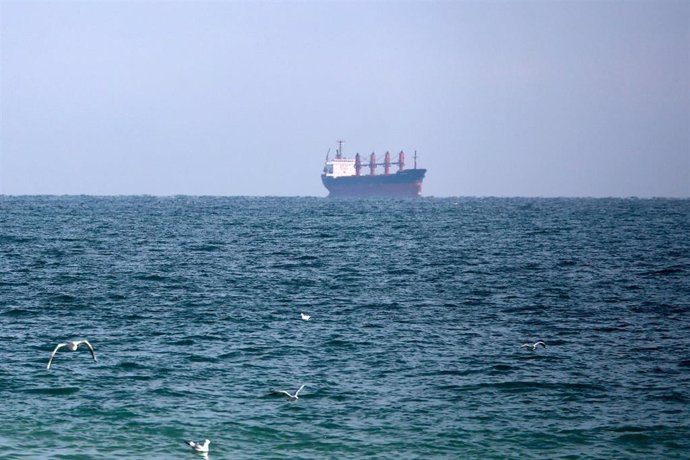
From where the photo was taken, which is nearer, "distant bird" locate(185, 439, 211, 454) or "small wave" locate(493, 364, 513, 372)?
"distant bird" locate(185, 439, 211, 454)

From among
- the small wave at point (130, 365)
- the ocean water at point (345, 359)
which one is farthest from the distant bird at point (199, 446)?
the small wave at point (130, 365)

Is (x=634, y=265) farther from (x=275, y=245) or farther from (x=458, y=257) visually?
(x=275, y=245)

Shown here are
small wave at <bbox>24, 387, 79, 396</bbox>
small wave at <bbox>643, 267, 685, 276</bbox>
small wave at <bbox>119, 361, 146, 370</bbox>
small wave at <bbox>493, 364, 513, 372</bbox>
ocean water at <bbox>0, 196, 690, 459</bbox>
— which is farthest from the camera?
small wave at <bbox>643, 267, 685, 276</bbox>

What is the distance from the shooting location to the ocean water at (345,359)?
21.7 m

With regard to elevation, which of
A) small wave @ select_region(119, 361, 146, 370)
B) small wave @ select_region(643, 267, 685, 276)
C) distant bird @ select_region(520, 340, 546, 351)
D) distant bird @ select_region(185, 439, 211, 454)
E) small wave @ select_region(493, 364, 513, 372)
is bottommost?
distant bird @ select_region(185, 439, 211, 454)

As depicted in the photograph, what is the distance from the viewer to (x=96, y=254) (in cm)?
6519

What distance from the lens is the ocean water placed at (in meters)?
21.7

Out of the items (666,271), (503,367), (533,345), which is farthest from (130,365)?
(666,271)

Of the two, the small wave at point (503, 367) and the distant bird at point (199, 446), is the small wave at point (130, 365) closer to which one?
the distant bird at point (199, 446)

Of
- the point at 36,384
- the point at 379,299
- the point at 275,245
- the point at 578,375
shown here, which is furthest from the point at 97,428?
the point at 275,245

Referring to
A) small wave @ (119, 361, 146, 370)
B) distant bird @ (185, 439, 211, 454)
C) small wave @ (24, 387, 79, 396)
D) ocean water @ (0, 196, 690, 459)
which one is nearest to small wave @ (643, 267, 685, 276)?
ocean water @ (0, 196, 690, 459)

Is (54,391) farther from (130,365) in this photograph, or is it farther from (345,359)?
(345,359)

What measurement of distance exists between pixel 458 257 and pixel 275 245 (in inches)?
660

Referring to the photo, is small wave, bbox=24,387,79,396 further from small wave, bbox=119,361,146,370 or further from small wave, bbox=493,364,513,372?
small wave, bbox=493,364,513,372
